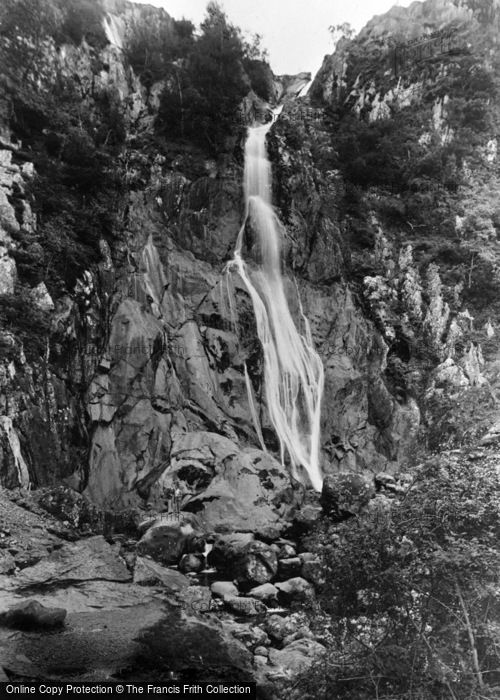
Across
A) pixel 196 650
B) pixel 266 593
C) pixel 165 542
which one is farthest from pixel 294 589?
pixel 196 650

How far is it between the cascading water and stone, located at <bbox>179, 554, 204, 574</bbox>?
8.39m

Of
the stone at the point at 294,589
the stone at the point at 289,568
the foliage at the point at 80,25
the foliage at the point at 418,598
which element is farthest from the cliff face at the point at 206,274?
the foliage at the point at 418,598

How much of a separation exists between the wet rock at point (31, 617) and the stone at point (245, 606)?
361 cm

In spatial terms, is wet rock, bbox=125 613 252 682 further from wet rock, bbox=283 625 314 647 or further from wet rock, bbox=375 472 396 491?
wet rock, bbox=375 472 396 491

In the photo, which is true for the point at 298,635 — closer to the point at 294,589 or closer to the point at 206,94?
the point at 294,589

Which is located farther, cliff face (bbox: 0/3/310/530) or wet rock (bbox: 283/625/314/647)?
cliff face (bbox: 0/3/310/530)

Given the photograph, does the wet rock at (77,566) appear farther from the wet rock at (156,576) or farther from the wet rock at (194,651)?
the wet rock at (194,651)

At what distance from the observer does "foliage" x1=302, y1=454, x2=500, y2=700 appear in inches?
229

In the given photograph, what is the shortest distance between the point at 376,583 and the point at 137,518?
11324mm

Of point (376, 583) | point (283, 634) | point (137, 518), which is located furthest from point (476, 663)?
point (137, 518)

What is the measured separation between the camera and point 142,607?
32.1 feet

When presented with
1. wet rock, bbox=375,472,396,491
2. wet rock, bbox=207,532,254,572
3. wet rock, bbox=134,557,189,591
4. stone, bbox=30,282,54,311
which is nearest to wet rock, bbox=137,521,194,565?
wet rock, bbox=207,532,254,572

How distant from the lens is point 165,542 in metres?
13.4

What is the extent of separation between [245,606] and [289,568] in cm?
218
